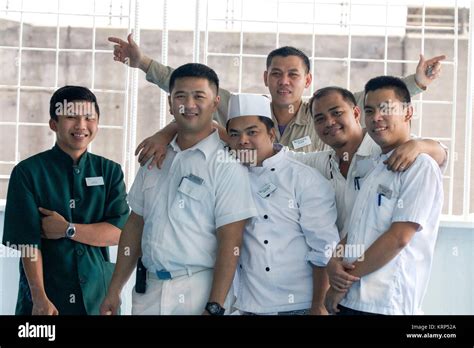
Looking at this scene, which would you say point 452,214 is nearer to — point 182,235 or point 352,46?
point 352,46

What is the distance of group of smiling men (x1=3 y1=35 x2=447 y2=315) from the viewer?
2.25 meters

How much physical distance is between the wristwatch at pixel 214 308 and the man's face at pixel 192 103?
538 mm

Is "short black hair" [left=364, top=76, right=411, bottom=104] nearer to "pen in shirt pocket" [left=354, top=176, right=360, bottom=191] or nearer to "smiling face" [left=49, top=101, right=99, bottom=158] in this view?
"pen in shirt pocket" [left=354, top=176, right=360, bottom=191]

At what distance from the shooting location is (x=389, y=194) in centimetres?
225

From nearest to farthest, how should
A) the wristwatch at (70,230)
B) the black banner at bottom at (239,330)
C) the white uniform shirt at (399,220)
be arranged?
the black banner at bottom at (239,330) → the white uniform shirt at (399,220) → the wristwatch at (70,230)

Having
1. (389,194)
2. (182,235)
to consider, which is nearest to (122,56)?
(182,235)

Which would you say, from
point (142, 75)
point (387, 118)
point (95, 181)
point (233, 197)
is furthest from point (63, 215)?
point (142, 75)

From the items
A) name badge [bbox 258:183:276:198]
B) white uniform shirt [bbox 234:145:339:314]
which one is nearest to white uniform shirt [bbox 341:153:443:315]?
white uniform shirt [bbox 234:145:339:314]

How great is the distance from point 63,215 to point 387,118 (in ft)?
3.62

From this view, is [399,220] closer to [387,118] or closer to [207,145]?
[387,118]

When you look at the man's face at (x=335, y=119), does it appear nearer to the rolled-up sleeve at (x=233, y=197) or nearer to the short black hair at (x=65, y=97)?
the rolled-up sleeve at (x=233, y=197)

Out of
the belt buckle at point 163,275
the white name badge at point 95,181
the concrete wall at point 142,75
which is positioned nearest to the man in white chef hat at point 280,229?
the belt buckle at point 163,275

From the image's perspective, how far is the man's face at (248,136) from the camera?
7.93 feet

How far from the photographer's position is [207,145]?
2.44 metres
